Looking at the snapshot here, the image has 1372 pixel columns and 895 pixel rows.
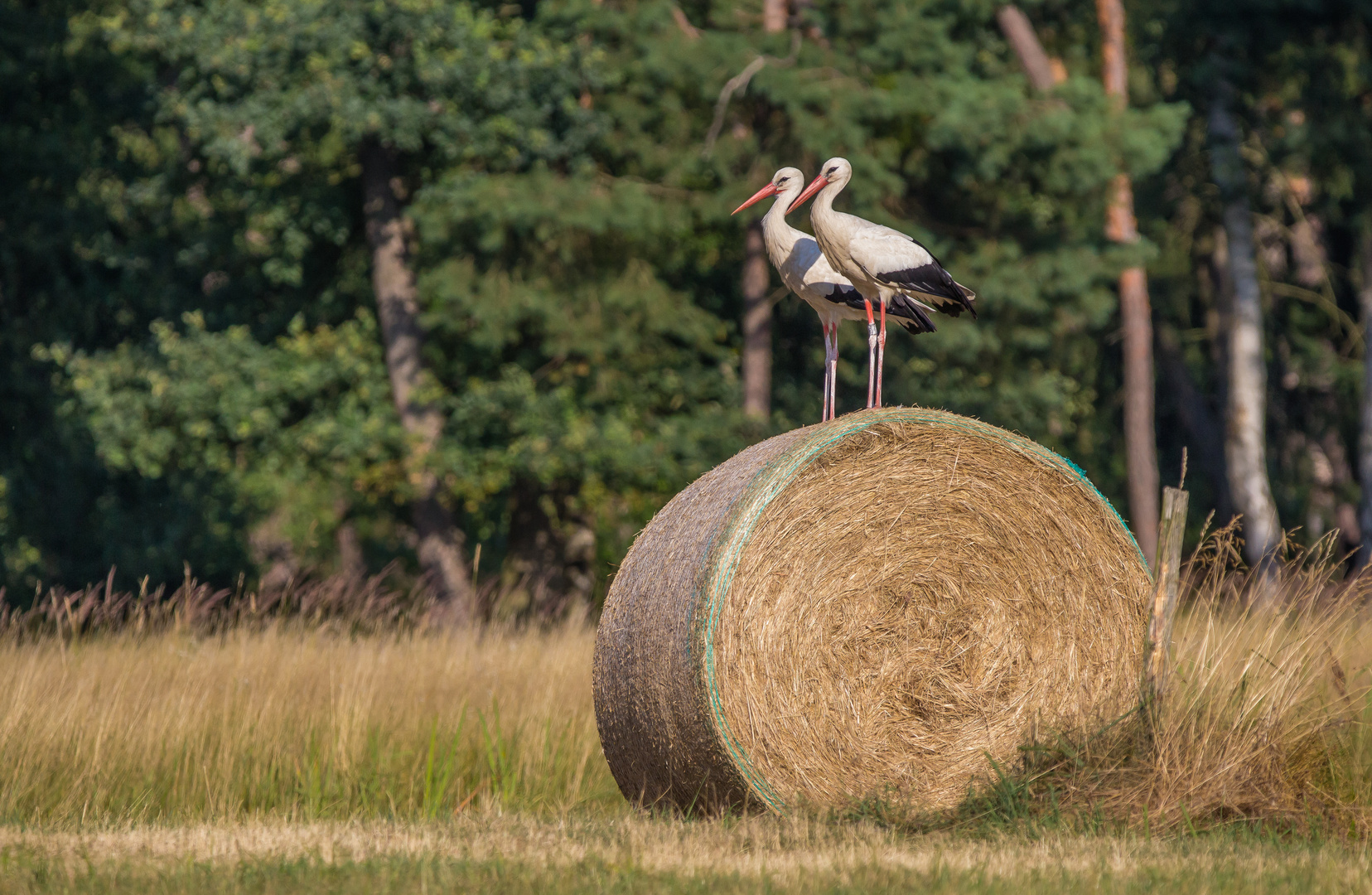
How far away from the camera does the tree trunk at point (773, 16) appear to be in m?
18.8

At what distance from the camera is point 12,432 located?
22438 millimetres

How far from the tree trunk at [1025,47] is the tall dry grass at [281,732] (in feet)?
41.1

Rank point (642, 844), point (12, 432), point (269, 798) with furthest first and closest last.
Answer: point (12, 432) → point (269, 798) → point (642, 844)

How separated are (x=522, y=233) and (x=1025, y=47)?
703 centimetres

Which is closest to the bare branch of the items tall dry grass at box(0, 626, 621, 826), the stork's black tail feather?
tall dry grass at box(0, 626, 621, 826)

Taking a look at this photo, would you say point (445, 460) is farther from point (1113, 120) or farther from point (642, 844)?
point (642, 844)

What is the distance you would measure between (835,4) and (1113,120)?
332 centimetres

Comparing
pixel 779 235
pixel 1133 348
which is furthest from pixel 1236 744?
pixel 1133 348

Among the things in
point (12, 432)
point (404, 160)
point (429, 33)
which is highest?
point (429, 33)

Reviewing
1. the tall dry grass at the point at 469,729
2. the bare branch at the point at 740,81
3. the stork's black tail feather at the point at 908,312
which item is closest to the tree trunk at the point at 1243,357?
the bare branch at the point at 740,81

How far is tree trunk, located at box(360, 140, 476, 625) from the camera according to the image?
18.1 metres

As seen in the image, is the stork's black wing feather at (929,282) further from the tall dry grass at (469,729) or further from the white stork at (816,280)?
the tall dry grass at (469,729)

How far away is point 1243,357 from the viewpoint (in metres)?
19.9

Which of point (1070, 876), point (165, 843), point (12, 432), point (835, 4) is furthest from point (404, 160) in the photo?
point (1070, 876)
